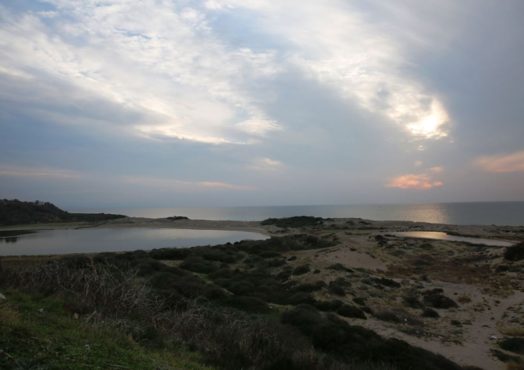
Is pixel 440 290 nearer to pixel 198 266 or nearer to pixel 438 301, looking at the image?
pixel 438 301

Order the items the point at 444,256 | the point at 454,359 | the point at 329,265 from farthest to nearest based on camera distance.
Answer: the point at 444,256
the point at 329,265
the point at 454,359

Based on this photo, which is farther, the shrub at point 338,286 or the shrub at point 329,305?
the shrub at point 338,286

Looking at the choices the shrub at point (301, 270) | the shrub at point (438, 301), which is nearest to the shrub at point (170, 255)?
the shrub at point (301, 270)

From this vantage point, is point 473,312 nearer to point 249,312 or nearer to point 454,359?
point 454,359

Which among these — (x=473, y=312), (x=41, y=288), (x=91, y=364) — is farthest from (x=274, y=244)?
(x=91, y=364)

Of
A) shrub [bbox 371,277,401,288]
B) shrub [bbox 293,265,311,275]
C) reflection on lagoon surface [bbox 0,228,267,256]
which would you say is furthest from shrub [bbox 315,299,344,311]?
reflection on lagoon surface [bbox 0,228,267,256]

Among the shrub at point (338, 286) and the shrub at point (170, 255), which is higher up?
the shrub at point (170, 255)

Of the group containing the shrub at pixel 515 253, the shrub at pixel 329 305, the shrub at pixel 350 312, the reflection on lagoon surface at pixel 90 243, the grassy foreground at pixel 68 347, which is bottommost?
the reflection on lagoon surface at pixel 90 243

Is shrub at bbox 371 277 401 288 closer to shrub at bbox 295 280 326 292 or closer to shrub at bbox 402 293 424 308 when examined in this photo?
shrub at bbox 402 293 424 308

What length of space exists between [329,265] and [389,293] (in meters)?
→ 7.54

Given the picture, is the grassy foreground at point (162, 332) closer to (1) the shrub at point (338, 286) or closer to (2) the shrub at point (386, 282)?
(1) the shrub at point (338, 286)

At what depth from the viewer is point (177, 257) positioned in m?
32.8

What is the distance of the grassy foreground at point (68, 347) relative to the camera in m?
5.00

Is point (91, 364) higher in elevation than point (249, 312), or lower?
higher
